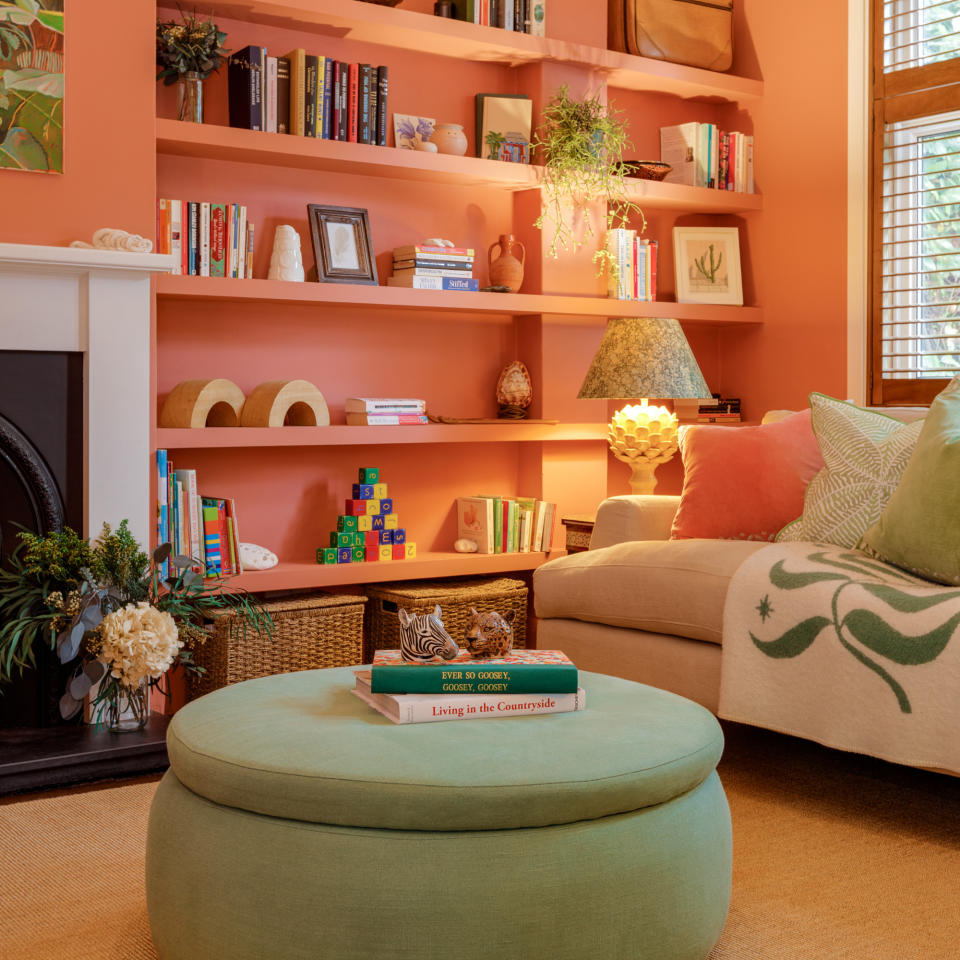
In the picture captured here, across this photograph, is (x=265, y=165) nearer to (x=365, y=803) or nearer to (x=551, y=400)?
(x=551, y=400)

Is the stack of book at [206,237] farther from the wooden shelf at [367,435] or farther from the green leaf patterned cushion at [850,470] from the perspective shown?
the green leaf patterned cushion at [850,470]

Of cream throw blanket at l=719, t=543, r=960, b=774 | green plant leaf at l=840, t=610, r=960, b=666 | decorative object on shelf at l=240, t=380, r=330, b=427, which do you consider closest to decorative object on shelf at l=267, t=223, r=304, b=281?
decorative object on shelf at l=240, t=380, r=330, b=427

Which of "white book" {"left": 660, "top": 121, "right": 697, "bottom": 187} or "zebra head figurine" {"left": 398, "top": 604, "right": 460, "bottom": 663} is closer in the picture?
"zebra head figurine" {"left": 398, "top": 604, "right": 460, "bottom": 663}

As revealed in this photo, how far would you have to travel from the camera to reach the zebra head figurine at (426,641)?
1.83 m

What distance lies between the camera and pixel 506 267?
4219 millimetres

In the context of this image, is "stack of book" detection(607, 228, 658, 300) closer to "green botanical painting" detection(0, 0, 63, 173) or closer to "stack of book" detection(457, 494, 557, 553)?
"stack of book" detection(457, 494, 557, 553)

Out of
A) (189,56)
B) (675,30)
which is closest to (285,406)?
(189,56)

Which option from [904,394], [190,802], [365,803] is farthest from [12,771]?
[904,394]

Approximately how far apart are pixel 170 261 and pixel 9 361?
0.48m

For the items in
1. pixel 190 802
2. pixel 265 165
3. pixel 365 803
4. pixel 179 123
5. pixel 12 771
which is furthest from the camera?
pixel 265 165

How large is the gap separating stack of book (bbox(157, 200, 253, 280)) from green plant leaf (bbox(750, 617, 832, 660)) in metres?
2.03

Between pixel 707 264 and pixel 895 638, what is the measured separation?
2.66 metres

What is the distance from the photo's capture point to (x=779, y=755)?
2.96 meters

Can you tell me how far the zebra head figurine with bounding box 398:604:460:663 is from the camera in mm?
1835
